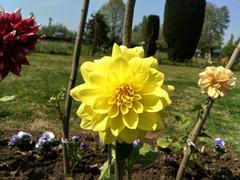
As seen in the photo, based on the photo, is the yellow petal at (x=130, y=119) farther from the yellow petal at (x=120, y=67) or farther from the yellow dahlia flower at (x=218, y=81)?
the yellow dahlia flower at (x=218, y=81)

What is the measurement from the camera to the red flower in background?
147 cm

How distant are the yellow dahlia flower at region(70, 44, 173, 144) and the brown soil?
→ 1.61 m

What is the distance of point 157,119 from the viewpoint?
3.69 ft

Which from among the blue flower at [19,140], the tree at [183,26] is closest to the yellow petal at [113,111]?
the blue flower at [19,140]

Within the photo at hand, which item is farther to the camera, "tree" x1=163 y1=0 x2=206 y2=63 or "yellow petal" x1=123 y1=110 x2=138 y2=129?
"tree" x1=163 y1=0 x2=206 y2=63

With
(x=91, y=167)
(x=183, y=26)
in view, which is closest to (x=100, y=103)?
(x=91, y=167)

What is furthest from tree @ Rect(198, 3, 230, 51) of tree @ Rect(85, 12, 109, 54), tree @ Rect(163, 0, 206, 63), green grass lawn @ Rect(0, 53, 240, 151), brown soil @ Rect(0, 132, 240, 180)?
brown soil @ Rect(0, 132, 240, 180)

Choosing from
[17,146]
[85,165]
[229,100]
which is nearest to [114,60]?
[85,165]

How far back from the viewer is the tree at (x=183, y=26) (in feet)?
83.5

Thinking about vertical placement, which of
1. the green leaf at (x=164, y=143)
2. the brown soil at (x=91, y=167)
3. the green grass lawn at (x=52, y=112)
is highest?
the green leaf at (x=164, y=143)

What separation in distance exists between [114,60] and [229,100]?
24.5ft

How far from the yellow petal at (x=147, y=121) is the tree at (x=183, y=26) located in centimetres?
2470

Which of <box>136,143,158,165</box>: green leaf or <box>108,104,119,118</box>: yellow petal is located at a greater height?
<box>108,104,119,118</box>: yellow petal

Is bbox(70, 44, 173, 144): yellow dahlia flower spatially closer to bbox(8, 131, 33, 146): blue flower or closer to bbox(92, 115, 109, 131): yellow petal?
bbox(92, 115, 109, 131): yellow petal
